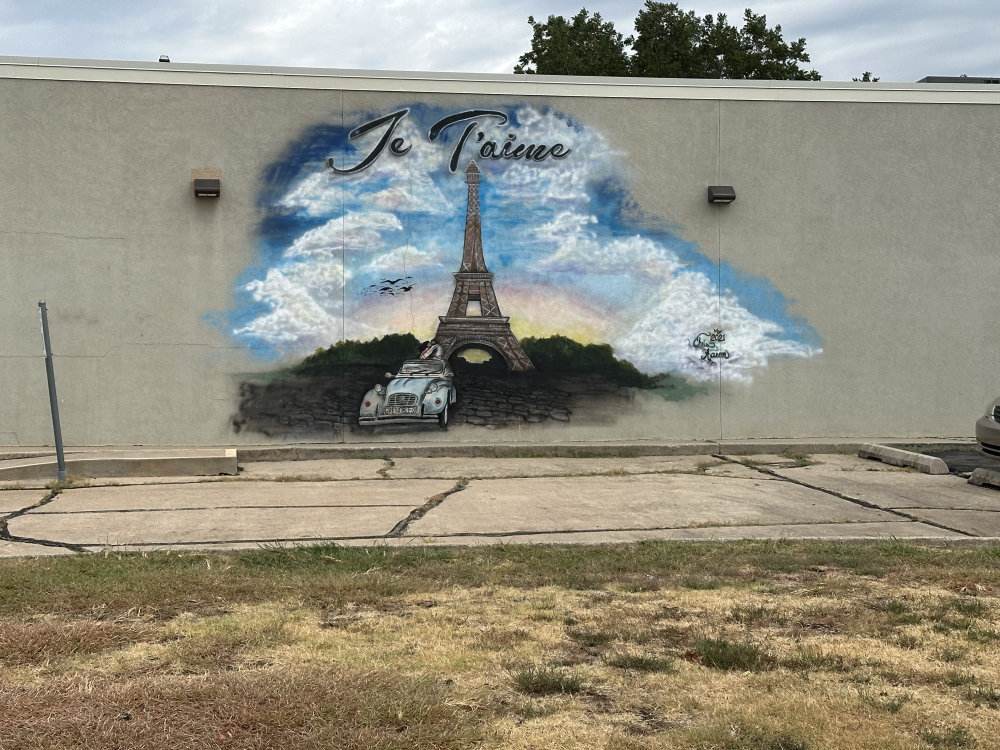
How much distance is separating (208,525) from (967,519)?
6777 millimetres

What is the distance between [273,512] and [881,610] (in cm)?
564

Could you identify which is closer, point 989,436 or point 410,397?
point 989,436

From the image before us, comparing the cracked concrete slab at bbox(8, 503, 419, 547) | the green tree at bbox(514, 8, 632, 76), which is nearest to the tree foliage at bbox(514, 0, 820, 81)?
the green tree at bbox(514, 8, 632, 76)

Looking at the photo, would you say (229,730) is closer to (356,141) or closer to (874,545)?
(874,545)

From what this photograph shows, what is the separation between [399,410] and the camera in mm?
15875

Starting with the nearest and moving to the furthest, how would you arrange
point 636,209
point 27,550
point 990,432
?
point 27,550, point 990,432, point 636,209

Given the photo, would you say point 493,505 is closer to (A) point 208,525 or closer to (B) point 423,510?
(B) point 423,510

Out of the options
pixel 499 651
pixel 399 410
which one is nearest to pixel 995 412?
pixel 399 410

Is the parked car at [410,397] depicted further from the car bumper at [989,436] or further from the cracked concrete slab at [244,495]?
the car bumper at [989,436]

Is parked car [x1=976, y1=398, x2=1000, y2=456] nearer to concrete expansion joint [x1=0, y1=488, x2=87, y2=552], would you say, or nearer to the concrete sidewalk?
the concrete sidewalk

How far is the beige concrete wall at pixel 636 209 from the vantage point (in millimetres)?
15039
